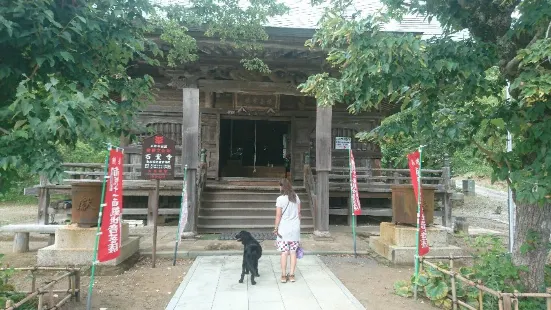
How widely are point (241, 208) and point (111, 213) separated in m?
5.06

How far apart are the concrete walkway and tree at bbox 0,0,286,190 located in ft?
8.49

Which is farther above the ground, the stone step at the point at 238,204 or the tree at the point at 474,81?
the tree at the point at 474,81

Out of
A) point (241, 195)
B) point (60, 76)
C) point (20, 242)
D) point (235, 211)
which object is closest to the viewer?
point (60, 76)

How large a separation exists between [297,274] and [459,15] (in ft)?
15.2

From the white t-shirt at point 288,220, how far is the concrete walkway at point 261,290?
Answer: 2.55 feet

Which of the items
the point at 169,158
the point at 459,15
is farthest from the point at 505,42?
the point at 169,158

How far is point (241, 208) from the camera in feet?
31.9

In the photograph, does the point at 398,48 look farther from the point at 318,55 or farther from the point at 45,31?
the point at 318,55

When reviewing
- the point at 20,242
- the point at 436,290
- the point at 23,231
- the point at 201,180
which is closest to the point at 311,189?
the point at 201,180

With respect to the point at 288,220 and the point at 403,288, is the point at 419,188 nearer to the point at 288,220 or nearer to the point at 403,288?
the point at 403,288

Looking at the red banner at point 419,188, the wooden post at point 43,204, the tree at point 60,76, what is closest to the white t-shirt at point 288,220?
the red banner at point 419,188

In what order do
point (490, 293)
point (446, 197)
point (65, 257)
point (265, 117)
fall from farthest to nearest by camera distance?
1. point (265, 117)
2. point (446, 197)
3. point (65, 257)
4. point (490, 293)

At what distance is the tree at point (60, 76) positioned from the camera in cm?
266

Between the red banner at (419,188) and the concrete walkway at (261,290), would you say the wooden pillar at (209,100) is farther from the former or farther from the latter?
the red banner at (419,188)
